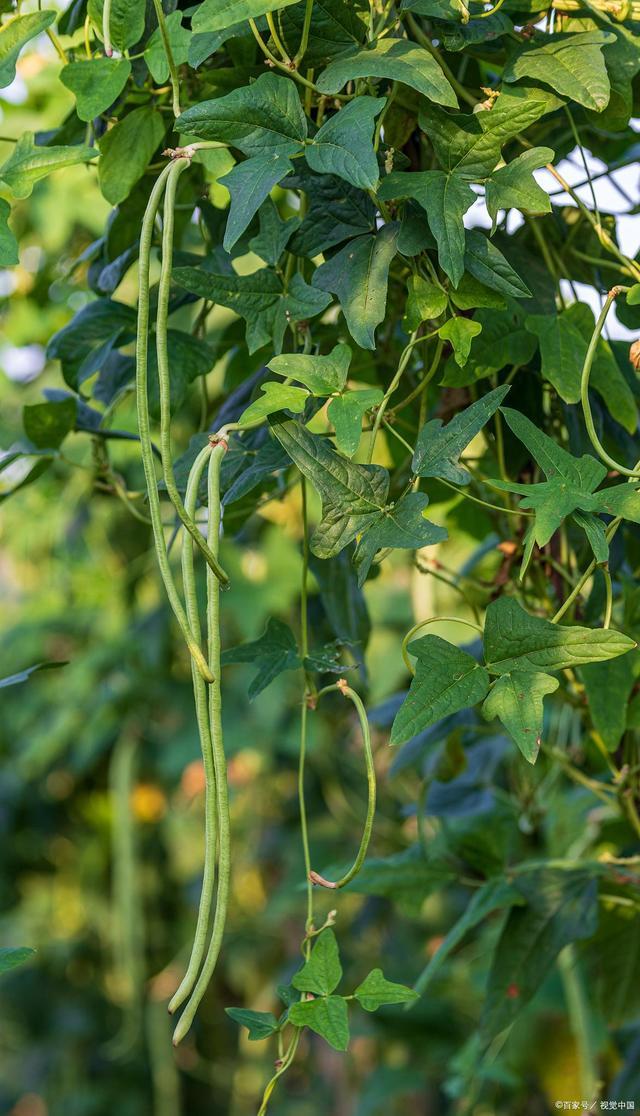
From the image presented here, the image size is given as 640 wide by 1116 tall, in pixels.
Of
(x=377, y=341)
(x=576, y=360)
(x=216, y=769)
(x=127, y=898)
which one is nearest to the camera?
(x=216, y=769)

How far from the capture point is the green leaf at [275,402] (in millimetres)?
424

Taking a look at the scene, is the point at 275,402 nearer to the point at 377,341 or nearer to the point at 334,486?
the point at 334,486

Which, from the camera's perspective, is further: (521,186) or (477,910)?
(477,910)

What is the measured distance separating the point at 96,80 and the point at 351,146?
129 mm

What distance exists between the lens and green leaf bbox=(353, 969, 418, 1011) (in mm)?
420

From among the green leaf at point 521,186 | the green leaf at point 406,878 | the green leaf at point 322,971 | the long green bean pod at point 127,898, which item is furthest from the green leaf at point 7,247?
the long green bean pod at point 127,898

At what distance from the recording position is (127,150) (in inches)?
20.7

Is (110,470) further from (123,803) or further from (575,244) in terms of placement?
(123,803)

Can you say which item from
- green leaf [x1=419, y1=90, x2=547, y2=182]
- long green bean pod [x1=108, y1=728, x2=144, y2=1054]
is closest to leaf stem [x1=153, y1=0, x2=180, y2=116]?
green leaf [x1=419, y1=90, x2=547, y2=182]

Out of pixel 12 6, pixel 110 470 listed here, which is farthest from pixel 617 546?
pixel 12 6

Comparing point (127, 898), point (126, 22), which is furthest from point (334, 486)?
point (127, 898)

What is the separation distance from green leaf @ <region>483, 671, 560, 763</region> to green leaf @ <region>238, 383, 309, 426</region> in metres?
0.13

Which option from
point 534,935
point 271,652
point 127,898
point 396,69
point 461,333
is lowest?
point 127,898

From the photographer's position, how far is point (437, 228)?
0.44 meters
